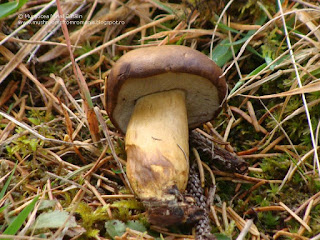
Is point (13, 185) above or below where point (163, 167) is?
below

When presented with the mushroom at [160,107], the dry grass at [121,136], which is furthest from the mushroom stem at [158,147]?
the dry grass at [121,136]

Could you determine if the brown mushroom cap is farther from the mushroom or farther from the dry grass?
the dry grass

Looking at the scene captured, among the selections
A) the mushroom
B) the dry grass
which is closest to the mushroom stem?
the mushroom

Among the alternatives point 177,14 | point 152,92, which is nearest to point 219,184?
point 152,92

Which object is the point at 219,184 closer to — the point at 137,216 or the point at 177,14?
the point at 137,216

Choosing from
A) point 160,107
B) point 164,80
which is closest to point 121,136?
point 160,107

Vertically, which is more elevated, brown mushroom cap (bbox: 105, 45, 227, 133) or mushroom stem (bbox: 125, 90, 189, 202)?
brown mushroom cap (bbox: 105, 45, 227, 133)
